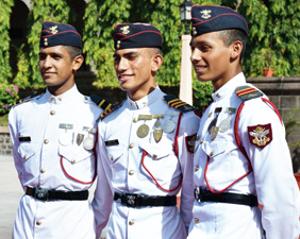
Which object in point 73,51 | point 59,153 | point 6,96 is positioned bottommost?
point 6,96

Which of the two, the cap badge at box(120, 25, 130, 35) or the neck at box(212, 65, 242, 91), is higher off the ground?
the cap badge at box(120, 25, 130, 35)

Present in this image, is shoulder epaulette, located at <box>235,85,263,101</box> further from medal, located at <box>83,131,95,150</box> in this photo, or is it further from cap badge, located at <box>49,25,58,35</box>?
cap badge, located at <box>49,25,58,35</box>

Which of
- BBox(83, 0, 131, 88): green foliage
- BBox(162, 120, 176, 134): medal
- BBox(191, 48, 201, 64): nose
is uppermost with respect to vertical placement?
BBox(83, 0, 131, 88): green foliage

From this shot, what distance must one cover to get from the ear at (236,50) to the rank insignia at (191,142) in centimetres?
57

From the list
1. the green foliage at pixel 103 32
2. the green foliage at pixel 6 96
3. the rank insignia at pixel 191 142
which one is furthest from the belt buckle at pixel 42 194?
the green foliage at pixel 6 96

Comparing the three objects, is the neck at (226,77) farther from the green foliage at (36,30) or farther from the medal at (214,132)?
the green foliage at (36,30)

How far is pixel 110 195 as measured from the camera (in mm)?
4402

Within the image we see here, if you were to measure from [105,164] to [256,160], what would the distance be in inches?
47.8

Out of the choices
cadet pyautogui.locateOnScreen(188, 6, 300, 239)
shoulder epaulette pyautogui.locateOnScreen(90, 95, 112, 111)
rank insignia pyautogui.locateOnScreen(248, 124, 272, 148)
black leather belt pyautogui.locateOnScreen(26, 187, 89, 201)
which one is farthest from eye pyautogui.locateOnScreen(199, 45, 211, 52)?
black leather belt pyautogui.locateOnScreen(26, 187, 89, 201)

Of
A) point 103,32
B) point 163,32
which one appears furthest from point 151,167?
point 103,32

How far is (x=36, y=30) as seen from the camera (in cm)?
2055

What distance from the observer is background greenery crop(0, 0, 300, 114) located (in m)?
18.6

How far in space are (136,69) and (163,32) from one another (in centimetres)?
1559

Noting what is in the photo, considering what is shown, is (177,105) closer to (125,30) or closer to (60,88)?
(125,30)
